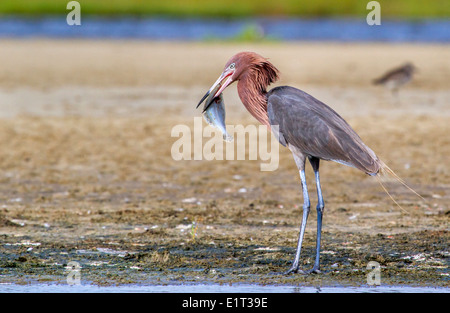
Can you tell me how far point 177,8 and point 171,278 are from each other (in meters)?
Answer: 32.1

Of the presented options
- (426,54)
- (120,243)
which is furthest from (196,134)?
(426,54)

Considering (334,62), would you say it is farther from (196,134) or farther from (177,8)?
(177,8)

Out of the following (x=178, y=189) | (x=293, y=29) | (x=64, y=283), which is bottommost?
(x=64, y=283)

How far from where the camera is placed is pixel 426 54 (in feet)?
71.2

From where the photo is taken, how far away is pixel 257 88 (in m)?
6.56

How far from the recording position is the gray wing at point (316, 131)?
609cm

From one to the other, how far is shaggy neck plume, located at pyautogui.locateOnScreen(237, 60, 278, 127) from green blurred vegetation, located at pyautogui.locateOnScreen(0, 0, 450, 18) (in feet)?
96.5

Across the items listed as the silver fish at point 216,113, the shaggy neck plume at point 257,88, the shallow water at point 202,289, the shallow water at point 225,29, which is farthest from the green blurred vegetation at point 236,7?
the shallow water at point 202,289

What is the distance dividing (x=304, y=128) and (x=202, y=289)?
1.40 metres

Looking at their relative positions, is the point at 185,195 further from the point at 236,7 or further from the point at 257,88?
Answer: the point at 236,7

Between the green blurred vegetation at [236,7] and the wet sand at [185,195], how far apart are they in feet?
62.7

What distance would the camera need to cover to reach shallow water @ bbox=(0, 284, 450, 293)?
5.56 meters

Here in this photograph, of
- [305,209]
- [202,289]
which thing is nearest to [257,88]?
[305,209]

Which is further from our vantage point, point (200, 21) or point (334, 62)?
point (200, 21)
